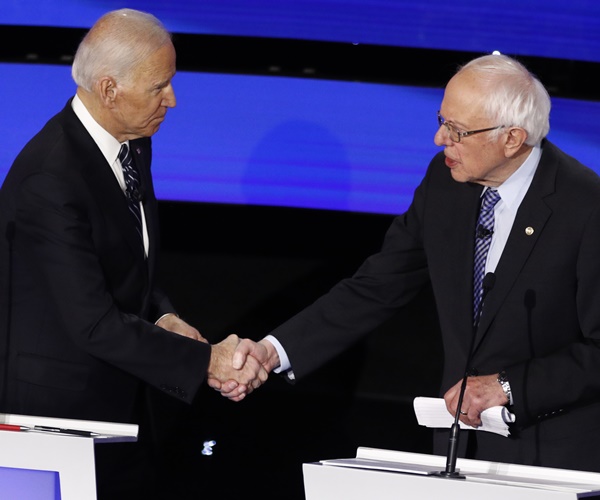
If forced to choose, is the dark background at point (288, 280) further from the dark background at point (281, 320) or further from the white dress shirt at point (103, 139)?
the white dress shirt at point (103, 139)

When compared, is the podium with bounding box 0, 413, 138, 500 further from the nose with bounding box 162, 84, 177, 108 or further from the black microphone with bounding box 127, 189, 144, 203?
the nose with bounding box 162, 84, 177, 108

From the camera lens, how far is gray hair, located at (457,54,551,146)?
2832 millimetres

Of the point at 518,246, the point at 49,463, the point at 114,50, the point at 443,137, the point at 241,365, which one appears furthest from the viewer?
the point at 241,365

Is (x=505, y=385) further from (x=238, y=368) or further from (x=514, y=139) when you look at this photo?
(x=238, y=368)

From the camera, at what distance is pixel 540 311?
2791 mm

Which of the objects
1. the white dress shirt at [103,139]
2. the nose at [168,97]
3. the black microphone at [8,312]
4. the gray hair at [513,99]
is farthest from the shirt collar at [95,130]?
the gray hair at [513,99]

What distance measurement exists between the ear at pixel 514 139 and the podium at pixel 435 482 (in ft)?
2.99

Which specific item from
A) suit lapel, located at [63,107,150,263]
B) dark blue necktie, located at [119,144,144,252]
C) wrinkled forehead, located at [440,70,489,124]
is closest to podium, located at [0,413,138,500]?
suit lapel, located at [63,107,150,263]

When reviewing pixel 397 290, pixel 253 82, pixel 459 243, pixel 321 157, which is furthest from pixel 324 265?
pixel 459 243

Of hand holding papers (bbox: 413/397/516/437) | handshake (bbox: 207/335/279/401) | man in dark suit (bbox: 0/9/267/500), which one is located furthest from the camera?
handshake (bbox: 207/335/279/401)

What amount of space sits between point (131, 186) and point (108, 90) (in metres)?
0.27

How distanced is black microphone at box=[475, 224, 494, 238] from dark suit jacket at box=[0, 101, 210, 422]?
89cm

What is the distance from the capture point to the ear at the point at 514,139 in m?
2.84

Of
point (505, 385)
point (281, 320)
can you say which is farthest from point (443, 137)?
point (281, 320)
